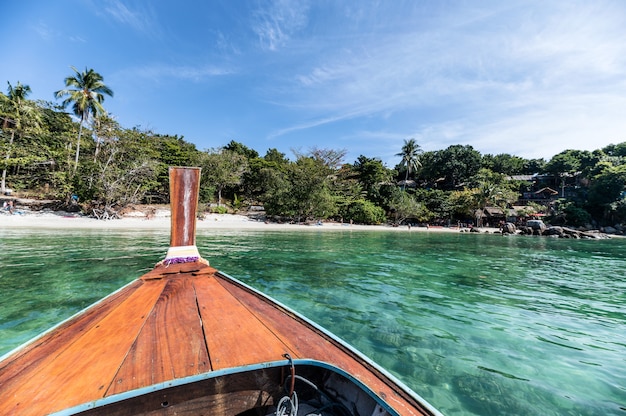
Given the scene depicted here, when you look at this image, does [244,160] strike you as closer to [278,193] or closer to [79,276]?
[278,193]

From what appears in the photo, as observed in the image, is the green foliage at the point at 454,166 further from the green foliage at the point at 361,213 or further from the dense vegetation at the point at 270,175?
the green foliage at the point at 361,213

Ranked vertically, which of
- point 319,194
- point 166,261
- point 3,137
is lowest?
point 166,261

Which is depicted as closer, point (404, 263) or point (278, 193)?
point (404, 263)

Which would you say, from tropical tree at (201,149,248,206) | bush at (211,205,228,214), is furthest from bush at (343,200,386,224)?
bush at (211,205,228,214)

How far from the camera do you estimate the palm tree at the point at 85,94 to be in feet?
84.6

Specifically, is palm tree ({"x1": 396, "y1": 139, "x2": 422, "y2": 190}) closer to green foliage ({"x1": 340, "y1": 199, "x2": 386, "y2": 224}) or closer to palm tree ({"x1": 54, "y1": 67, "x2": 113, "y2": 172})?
green foliage ({"x1": 340, "y1": 199, "x2": 386, "y2": 224})

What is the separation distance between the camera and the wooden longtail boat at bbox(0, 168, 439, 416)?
141 cm

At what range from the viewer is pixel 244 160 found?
39031mm

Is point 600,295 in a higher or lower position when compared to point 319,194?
lower

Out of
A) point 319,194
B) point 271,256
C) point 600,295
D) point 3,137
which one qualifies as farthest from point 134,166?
point 600,295

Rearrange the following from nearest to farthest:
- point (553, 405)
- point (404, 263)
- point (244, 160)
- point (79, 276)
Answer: point (553, 405) < point (79, 276) < point (404, 263) < point (244, 160)

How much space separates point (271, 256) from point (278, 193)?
21.3 meters

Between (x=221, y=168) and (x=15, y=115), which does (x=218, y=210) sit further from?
(x=15, y=115)

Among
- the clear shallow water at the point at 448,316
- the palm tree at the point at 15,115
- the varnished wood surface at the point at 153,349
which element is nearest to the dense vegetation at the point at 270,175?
the palm tree at the point at 15,115
